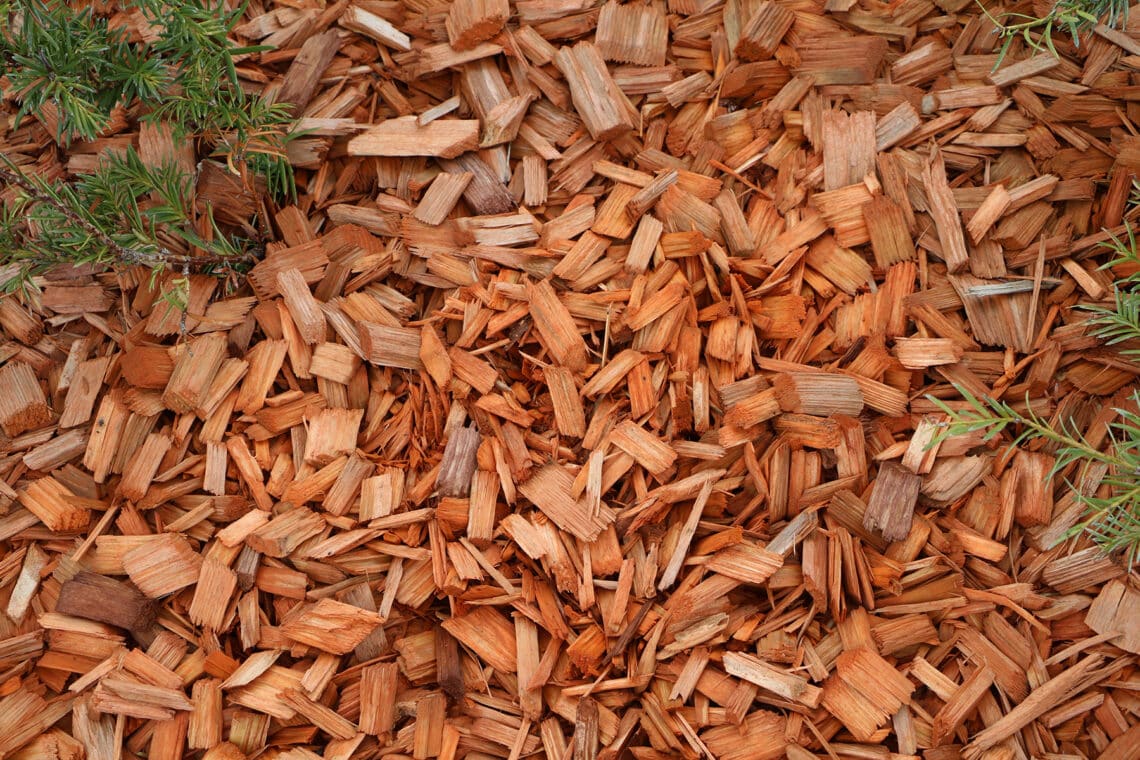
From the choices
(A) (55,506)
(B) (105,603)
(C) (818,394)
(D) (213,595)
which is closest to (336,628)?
(D) (213,595)

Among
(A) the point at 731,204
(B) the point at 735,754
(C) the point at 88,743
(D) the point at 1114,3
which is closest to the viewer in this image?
(D) the point at 1114,3

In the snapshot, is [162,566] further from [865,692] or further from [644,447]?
[865,692]

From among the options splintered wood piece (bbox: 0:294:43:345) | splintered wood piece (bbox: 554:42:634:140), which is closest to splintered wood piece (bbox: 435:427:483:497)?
splintered wood piece (bbox: 554:42:634:140)

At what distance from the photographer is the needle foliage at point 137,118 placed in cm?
193

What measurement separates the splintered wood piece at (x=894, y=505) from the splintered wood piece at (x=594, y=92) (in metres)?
1.03

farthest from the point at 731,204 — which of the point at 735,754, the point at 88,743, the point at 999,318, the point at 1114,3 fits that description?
the point at 88,743

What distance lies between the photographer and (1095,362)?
2.12 m

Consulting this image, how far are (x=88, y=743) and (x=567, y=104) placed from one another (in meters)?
1.85

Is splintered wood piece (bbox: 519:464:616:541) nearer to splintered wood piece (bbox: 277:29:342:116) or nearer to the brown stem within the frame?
the brown stem

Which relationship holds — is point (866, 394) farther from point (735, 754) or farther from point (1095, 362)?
point (735, 754)

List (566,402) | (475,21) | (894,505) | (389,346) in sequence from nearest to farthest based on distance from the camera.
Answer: (894,505) → (566,402) → (389,346) → (475,21)

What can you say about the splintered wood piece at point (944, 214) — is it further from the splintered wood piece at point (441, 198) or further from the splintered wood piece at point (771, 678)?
the splintered wood piece at point (441, 198)

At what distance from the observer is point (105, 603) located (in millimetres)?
2131

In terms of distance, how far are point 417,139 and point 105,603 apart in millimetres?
1296
